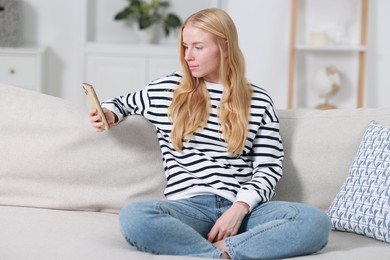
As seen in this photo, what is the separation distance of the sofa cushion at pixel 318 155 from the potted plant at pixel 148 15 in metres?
2.96

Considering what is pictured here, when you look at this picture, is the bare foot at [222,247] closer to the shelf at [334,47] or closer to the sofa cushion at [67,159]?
the sofa cushion at [67,159]

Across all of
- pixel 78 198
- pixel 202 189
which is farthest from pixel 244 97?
pixel 78 198

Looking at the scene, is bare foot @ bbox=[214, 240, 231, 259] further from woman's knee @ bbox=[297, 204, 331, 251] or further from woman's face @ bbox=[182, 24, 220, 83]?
woman's face @ bbox=[182, 24, 220, 83]

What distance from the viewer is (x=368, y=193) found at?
219 centimetres

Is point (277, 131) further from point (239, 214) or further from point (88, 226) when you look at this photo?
point (88, 226)

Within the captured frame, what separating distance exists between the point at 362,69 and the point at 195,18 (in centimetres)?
265

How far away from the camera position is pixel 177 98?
227 cm

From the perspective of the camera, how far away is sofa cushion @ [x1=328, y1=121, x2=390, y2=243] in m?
2.14

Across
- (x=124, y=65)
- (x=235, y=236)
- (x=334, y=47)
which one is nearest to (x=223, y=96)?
(x=235, y=236)

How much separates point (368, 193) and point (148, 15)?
3311 millimetres

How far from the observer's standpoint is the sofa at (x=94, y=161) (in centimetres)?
231

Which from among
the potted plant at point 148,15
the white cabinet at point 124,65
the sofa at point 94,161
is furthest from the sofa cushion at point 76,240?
the potted plant at point 148,15

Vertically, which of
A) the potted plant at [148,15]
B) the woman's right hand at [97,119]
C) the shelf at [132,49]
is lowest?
the woman's right hand at [97,119]

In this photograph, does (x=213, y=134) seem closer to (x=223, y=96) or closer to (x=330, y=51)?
(x=223, y=96)
